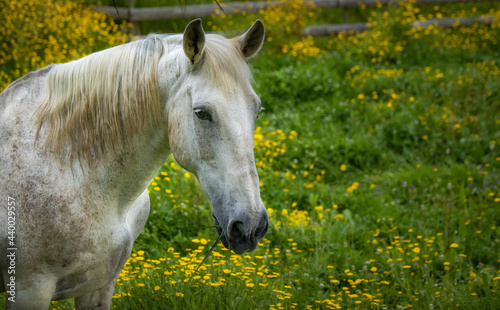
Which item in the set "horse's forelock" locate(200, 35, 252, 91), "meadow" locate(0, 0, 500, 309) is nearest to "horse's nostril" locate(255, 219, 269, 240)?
"horse's forelock" locate(200, 35, 252, 91)

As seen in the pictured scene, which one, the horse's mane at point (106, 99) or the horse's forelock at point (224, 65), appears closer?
the horse's forelock at point (224, 65)

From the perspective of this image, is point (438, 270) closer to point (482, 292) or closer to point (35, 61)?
point (482, 292)

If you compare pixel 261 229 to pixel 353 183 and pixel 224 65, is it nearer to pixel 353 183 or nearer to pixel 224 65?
pixel 224 65

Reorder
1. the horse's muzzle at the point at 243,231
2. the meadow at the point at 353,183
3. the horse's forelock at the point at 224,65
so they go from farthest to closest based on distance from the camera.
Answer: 1. the meadow at the point at 353,183
2. the horse's forelock at the point at 224,65
3. the horse's muzzle at the point at 243,231

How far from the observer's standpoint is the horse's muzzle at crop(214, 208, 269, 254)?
1641mm

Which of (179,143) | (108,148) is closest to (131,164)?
(108,148)

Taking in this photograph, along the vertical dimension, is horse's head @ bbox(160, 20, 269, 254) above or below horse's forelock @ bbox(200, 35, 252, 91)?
below

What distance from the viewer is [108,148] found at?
1927 millimetres

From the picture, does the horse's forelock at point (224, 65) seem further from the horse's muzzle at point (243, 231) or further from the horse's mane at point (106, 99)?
the horse's muzzle at point (243, 231)

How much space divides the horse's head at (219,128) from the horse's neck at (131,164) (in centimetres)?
15

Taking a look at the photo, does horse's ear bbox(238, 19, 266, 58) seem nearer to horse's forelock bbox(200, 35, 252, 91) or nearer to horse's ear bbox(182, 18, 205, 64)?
horse's forelock bbox(200, 35, 252, 91)

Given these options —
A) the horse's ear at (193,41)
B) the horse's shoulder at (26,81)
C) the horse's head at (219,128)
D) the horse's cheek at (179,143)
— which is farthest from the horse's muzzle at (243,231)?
the horse's shoulder at (26,81)

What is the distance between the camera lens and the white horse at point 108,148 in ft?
5.64

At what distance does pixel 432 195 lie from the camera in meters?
4.73
